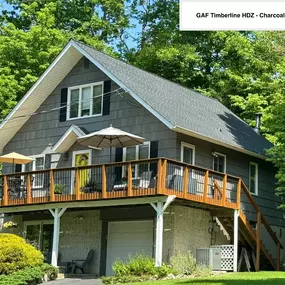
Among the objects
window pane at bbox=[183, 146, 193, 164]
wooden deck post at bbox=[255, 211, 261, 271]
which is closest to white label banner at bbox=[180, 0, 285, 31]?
window pane at bbox=[183, 146, 193, 164]

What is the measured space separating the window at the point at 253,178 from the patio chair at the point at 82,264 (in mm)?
6885

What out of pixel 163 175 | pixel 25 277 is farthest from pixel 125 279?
pixel 163 175

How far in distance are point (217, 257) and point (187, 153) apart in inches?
156

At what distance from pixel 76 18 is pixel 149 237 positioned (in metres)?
24.5

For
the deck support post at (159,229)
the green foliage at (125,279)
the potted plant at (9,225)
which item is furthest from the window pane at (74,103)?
the green foliage at (125,279)

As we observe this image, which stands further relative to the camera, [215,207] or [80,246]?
[80,246]

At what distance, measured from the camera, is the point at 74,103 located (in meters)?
26.0

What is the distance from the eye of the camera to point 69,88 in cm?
2616

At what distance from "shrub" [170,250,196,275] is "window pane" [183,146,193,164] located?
3.83 meters

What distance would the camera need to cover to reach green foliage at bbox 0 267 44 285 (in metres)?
18.9

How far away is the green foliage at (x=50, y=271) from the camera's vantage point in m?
20.9

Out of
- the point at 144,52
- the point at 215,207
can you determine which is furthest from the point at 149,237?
the point at 144,52

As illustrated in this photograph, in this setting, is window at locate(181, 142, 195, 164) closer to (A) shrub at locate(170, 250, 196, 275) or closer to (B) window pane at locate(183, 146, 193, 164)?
(B) window pane at locate(183, 146, 193, 164)

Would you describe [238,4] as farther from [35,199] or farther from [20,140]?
[20,140]
